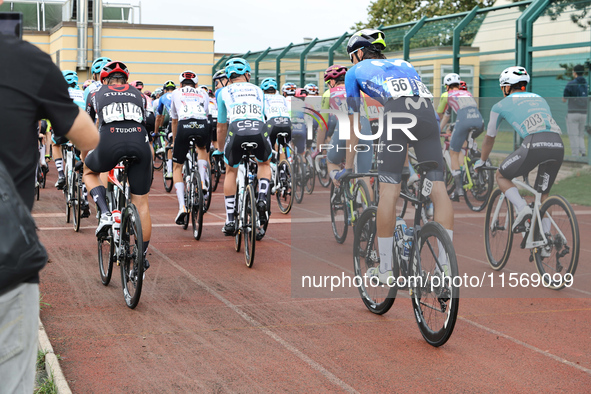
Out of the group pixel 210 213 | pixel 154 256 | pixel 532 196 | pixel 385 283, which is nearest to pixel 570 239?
pixel 532 196

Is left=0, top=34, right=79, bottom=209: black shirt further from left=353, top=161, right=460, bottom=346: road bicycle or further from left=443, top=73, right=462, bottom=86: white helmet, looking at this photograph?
left=443, top=73, right=462, bottom=86: white helmet

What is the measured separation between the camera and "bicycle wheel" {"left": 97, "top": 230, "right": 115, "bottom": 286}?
649 cm

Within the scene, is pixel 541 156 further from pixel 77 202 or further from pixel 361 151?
pixel 77 202

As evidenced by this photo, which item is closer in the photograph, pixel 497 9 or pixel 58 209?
pixel 58 209

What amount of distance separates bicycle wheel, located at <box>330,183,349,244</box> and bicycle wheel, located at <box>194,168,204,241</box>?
1.61 metres

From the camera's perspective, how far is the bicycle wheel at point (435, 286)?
4617 mm

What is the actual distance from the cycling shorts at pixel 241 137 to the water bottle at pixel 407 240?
3.24 meters

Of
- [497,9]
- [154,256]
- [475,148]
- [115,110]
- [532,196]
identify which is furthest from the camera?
[497,9]

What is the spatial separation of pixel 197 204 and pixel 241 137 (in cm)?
166

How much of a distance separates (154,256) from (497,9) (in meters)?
9.17

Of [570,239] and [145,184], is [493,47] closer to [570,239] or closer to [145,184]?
[570,239]

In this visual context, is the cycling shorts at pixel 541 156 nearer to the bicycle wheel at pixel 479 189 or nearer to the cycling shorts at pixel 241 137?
the cycling shorts at pixel 241 137

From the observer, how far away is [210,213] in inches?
480

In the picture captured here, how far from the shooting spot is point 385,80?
5.44 metres
